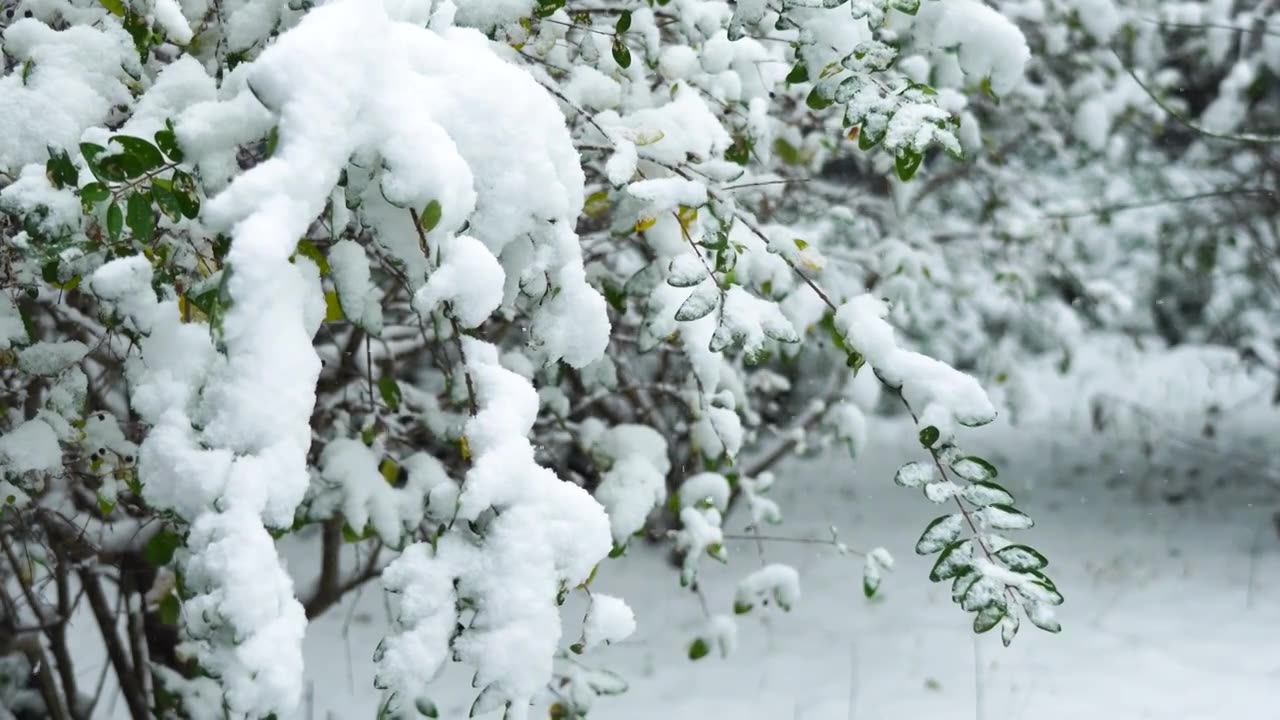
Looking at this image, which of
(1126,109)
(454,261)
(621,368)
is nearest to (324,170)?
(454,261)

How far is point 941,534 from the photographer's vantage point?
115 centimetres

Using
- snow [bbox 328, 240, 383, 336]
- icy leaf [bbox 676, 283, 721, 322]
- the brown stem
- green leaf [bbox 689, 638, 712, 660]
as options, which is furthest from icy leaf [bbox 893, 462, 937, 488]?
the brown stem

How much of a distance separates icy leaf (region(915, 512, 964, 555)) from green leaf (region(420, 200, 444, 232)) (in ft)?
2.09

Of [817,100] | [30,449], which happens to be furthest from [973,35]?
[30,449]

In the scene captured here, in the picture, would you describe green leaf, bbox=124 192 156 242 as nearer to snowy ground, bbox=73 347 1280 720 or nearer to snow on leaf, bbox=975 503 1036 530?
snow on leaf, bbox=975 503 1036 530

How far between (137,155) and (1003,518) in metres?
1.00

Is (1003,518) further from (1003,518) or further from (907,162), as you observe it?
(907,162)

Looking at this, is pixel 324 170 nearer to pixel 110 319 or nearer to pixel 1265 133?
pixel 110 319

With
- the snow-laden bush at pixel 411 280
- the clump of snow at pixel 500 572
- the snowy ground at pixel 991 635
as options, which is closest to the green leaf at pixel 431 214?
the snow-laden bush at pixel 411 280

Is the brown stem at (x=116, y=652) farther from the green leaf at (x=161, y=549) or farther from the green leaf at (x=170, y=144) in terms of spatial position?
the green leaf at (x=170, y=144)

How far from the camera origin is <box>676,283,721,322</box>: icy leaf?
4.14 ft

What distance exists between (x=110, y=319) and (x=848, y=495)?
3791 mm

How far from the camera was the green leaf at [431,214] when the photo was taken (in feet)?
2.86

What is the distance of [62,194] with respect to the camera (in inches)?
45.9
